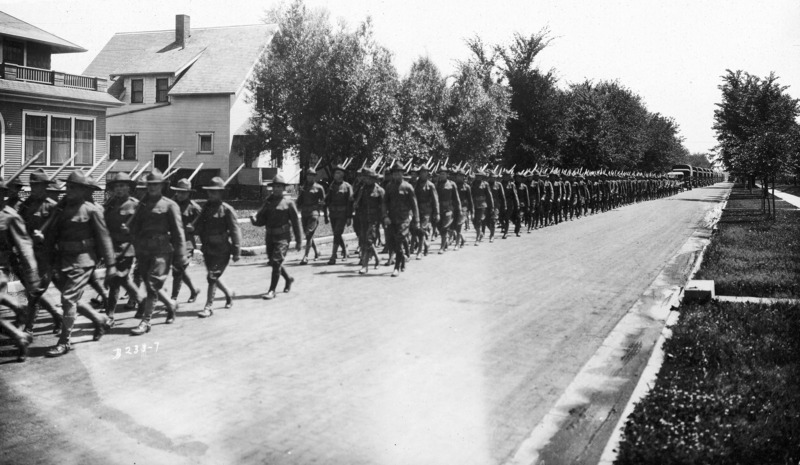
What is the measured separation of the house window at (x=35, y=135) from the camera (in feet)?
85.6

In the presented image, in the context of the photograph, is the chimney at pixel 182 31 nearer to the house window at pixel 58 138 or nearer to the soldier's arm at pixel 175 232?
the house window at pixel 58 138

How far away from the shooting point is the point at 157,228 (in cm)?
839

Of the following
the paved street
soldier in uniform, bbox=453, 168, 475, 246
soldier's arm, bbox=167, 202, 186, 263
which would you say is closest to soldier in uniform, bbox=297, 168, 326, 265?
the paved street

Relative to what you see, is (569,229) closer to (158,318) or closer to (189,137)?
(158,318)

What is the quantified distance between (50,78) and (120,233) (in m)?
21.2

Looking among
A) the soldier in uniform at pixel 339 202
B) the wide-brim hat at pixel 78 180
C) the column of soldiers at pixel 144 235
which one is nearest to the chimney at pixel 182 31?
the column of soldiers at pixel 144 235

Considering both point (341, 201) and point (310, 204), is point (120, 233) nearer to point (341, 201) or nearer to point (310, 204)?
point (310, 204)

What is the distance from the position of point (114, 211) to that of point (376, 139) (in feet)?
67.9

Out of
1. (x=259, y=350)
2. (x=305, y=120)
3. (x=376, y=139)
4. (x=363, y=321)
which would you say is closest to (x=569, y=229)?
(x=376, y=139)

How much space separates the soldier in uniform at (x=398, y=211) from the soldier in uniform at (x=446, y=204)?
288 cm

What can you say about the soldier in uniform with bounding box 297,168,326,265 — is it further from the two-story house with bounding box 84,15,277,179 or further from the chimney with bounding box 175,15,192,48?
the chimney with bounding box 175,15,192,48

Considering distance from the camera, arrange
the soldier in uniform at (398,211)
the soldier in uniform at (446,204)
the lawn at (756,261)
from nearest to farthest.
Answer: the lawn at (756,261), the soldier in uniform at (398,211), the soldier in uniform at (446,204)

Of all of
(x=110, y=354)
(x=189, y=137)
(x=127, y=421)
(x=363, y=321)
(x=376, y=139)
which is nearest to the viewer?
(x=127, y=421)

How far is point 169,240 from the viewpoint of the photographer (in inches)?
335
